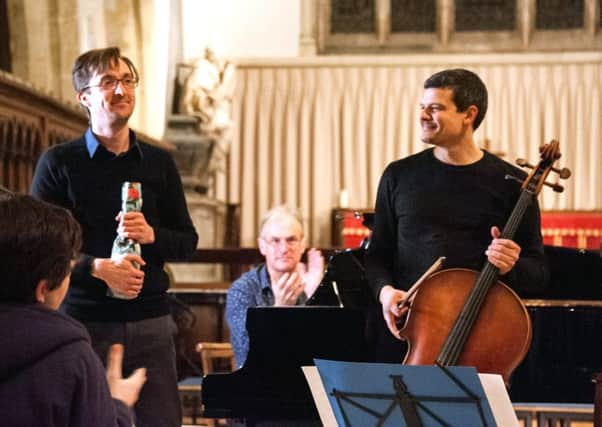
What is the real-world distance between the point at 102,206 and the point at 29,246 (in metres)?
1.07

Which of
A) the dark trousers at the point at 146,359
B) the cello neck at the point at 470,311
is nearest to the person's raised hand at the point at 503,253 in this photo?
the cello neck at the point at 470,311

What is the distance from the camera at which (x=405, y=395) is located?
2.49 m

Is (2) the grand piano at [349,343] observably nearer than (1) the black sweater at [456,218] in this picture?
No

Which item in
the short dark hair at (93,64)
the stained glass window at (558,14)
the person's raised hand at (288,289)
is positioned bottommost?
the person's raised hand at (288,289)

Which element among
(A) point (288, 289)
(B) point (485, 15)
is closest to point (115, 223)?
(A) point (288, 289)

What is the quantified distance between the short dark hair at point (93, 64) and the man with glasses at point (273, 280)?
1.38 m

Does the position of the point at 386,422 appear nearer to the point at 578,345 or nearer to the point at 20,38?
the point at 578,345

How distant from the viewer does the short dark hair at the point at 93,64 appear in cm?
291

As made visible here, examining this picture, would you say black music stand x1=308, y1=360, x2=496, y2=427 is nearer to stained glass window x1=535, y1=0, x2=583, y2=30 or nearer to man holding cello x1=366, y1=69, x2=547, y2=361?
man holding cello x1=366, y1=69, x2=547, y2=361

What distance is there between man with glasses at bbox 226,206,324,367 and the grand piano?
188 millimetres

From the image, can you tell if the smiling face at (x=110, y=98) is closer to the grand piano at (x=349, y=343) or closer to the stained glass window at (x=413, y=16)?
the grand piano at (x=349, y=343)

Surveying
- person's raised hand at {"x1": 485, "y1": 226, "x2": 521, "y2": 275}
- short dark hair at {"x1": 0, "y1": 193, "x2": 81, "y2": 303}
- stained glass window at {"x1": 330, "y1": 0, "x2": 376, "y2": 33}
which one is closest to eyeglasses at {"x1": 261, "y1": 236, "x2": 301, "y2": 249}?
person's raised hand at {"x1": 485, "y1": 226, "x2": 521, "y2": 275}

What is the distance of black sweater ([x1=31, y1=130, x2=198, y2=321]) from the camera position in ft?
9.55

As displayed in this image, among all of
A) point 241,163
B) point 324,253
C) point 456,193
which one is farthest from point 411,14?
point 456,193
